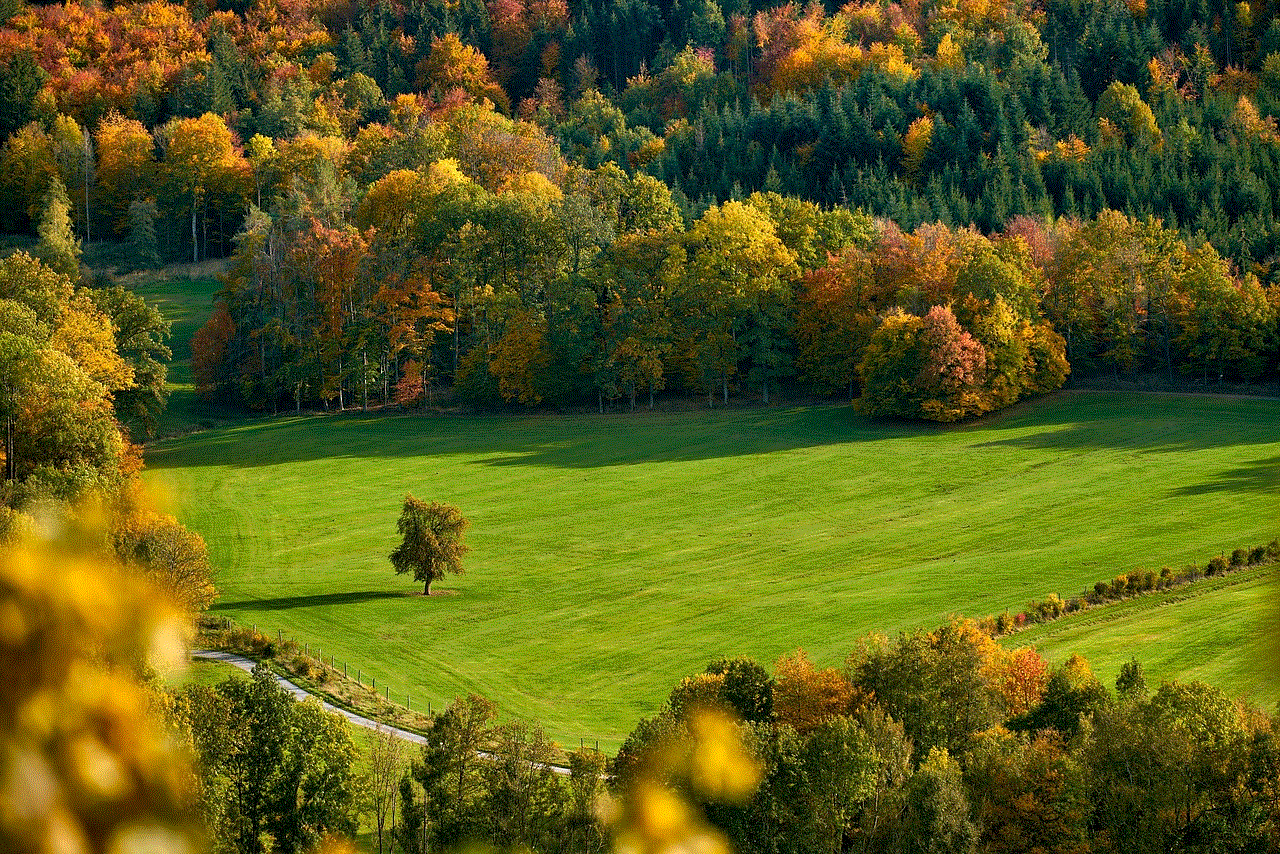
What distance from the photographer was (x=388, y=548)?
65125 mm

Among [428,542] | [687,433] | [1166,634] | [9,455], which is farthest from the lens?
[687,433]

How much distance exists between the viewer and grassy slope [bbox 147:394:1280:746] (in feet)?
166

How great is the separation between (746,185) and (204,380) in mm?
51465

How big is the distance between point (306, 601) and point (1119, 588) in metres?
33.1

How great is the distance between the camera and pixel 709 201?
112688 millimetres

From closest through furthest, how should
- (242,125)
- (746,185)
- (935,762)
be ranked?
(935,762) < (746,185) < (242,125)

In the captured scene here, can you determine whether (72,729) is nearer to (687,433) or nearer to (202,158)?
(687,433)

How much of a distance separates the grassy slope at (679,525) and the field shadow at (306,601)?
16cm

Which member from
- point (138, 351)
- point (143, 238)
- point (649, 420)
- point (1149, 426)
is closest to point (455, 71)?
point (143, 238)

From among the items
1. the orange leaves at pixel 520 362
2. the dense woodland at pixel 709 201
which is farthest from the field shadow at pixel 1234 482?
the orange leaves at pixel 520 362

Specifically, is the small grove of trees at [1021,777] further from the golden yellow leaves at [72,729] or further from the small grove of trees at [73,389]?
the golden yellow leaves at [72,729]

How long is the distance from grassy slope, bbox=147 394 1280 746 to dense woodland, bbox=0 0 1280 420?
528 centimetres

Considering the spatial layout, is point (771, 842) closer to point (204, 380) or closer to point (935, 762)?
point (935, 762)

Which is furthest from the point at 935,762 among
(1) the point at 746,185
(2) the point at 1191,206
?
(1) the point at 746,185
